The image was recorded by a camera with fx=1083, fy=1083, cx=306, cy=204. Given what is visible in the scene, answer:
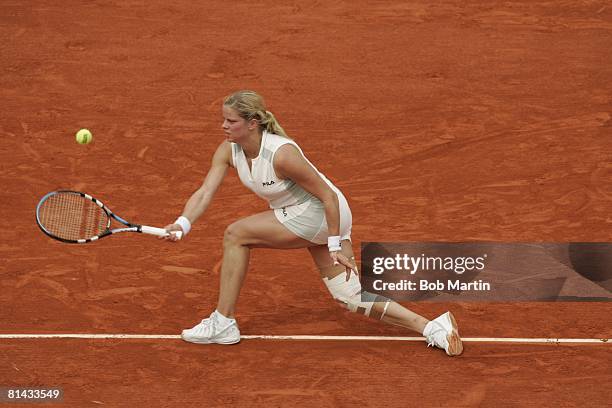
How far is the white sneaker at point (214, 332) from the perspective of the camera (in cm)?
743

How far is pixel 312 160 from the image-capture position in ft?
35.5

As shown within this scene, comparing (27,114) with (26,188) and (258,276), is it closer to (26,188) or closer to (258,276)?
(26,188)

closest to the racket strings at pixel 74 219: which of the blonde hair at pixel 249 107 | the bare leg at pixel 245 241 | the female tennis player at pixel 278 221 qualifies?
the female tennis player at pixel 278 221

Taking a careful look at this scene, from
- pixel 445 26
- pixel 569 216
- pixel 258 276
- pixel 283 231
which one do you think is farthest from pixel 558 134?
pixel 283 231

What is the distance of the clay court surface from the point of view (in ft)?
23.3

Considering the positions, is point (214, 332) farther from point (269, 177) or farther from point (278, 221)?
point (269, 177)

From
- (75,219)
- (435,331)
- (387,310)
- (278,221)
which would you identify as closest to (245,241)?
(278,221)

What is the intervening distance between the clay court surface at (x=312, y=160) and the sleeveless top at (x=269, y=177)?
106cm

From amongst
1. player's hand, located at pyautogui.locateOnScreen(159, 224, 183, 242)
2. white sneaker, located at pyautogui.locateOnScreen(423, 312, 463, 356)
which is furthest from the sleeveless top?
white sneaker, located at pyautogui.locateOnScreen(423, 312, 463, 356)

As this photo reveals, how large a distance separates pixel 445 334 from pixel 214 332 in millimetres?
1575

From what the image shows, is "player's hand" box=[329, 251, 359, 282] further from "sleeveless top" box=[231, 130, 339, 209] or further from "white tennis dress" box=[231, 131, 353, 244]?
"sleeveless top" box=[231, 130, 339, 209]

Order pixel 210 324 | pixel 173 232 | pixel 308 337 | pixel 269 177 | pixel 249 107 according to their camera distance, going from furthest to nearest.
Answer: pixel 308 337, pixel 210 324, pixel 269 177, pixel 249 107, pixel 173 232

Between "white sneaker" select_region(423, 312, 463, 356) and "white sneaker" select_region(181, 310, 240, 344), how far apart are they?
4.31 feet

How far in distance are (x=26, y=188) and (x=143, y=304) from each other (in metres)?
2.69
